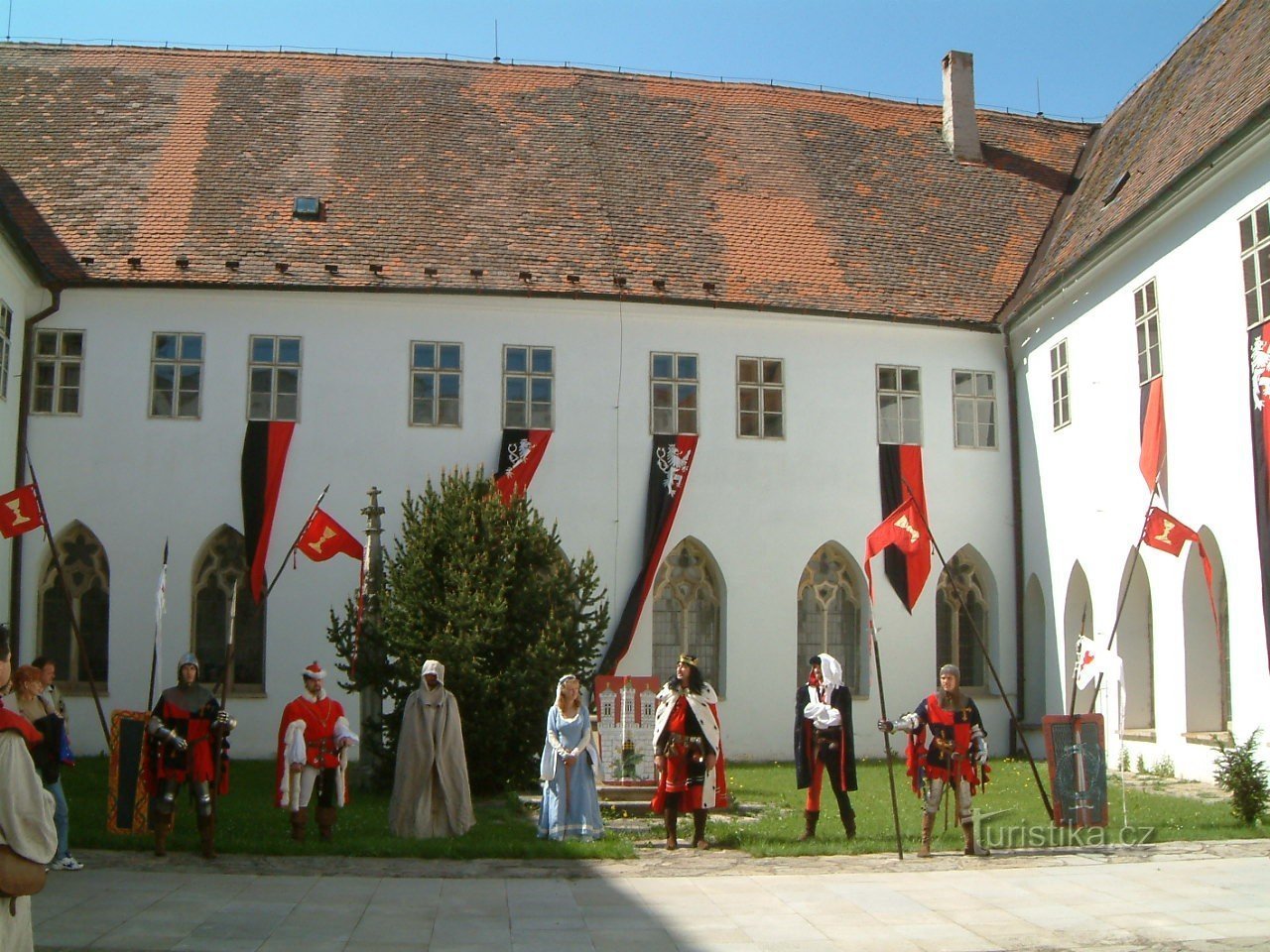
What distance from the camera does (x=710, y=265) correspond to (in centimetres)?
2328

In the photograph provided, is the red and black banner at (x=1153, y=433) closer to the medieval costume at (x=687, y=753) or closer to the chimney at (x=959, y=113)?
the medieval costume at (x=687, y=753)

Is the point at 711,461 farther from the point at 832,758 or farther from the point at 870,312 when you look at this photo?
the point at 832,758

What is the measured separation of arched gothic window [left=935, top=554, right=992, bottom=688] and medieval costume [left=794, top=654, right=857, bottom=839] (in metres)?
10.9

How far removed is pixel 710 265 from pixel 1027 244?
19.5 feet

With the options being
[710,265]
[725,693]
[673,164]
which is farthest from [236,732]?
[673,164]

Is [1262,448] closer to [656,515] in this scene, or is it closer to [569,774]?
[569,774]

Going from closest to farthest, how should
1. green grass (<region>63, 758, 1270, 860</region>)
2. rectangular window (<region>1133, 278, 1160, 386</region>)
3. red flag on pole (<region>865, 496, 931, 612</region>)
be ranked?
green grass (<region>63, 758, 1270, 860</region>) < red flag on pole (<region>865, 496, 931, 612</region>) < rectangular window (<region>1133, 278, 1160, 386</region>)

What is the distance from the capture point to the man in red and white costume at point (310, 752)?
40.7 ft

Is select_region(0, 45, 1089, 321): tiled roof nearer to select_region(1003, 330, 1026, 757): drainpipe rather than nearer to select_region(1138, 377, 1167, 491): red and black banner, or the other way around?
select_region(1003, 330, 1026, 757): drainpipe

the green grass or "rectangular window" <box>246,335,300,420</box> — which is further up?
A: "rectangular window" <box>246,335,300,420</box>

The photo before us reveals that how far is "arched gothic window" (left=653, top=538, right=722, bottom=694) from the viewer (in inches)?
888

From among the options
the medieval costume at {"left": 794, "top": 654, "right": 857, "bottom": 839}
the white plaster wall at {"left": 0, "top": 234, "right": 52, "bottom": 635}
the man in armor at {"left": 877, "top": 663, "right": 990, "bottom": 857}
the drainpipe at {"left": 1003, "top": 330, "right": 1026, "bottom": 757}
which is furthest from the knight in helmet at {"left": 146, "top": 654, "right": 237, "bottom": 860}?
the drainpipe at {"left": 1003, "top": 330, "right": 1026, "bottom": 757}

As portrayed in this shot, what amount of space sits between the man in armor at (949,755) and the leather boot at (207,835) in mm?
5801

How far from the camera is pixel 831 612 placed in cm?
2309
